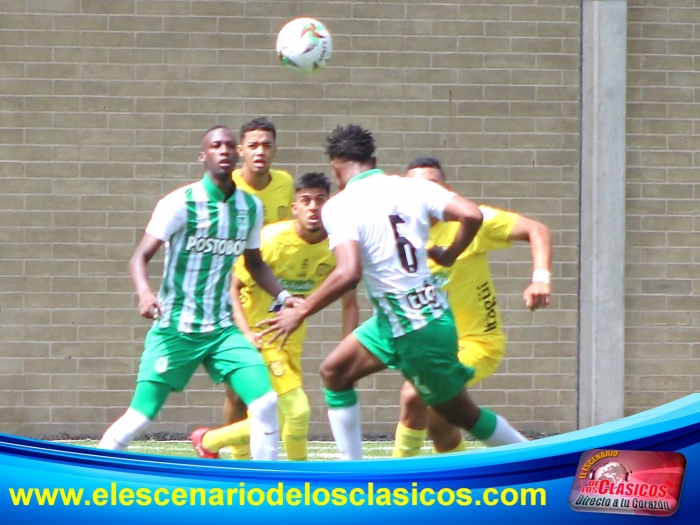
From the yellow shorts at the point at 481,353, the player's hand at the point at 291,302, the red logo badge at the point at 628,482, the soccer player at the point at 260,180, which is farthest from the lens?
the soccer player at the point at 260,180

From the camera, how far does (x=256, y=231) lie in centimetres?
580

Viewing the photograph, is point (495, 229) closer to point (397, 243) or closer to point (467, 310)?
point (467, 310)

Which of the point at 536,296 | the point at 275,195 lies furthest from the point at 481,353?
the point at 275,195

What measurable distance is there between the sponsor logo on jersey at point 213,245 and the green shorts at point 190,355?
41 cm

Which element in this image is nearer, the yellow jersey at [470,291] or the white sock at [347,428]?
the white sock at [347,428]

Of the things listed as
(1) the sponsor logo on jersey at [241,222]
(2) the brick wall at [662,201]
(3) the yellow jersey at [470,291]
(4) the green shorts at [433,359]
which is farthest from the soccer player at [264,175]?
(2) the brick wall at [662,201]

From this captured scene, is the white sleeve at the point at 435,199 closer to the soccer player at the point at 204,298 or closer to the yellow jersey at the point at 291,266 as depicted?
the soccer player at the point at 204,298

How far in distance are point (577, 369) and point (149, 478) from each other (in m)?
6.53

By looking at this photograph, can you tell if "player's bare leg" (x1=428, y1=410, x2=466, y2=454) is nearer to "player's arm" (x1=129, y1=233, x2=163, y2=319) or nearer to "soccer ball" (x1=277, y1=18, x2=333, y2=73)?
"player's arm" (x1=129, y1=233, x2=163, y2=319)

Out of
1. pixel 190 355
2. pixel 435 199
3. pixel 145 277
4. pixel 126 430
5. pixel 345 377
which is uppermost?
pixel 435 199

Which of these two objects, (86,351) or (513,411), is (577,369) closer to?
(513,411)

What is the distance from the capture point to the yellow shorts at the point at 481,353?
6352mm

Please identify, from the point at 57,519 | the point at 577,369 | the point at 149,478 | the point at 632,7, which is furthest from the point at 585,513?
the point at 632,7

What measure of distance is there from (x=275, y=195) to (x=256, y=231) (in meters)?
1.23
